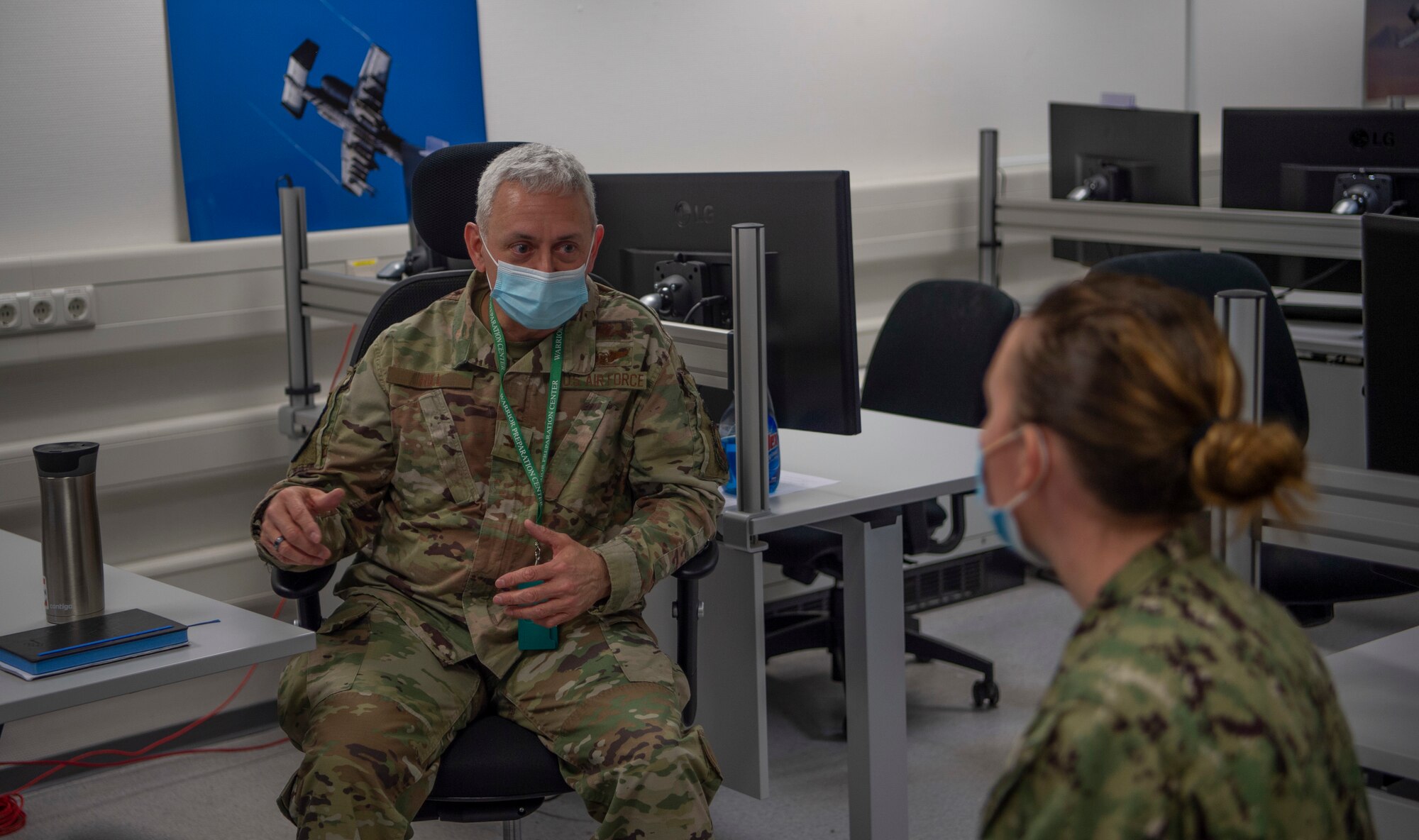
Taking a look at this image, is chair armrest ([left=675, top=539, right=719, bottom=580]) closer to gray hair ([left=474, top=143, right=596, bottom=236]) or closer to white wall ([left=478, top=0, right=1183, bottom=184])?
gray hair ([left=474, top=143, right=596, bottom=236])

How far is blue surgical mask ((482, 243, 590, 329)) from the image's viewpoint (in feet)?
6.13

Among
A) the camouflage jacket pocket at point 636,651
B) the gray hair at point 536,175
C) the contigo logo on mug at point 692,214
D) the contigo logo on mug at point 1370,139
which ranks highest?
the contigo logo on mug at point 1370,139

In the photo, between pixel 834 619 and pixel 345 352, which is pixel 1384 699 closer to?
pixel 834 619

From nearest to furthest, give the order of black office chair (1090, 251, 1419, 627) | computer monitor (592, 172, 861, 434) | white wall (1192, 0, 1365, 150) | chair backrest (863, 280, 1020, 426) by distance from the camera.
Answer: computer monitor (592, 172, 861, 434)
black office chair (1090, 251, 1419, 627)
chair backrest (863, 280, 1020, 426)
white wall (1192, 0, 1365, 150)

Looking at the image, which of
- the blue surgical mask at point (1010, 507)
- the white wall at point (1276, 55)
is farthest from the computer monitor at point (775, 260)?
the white wall at point (1276, 55)

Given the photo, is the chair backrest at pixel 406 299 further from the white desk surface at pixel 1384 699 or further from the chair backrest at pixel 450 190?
the white desk surface at pixel 1384 699

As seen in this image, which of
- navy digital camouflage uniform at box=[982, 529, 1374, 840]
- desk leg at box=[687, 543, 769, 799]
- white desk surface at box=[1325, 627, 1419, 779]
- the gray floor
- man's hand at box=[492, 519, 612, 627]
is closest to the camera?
navy digital camouflage uniform at box=[982, 529, 1374, 840]

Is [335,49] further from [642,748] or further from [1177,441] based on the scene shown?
[1177,441]

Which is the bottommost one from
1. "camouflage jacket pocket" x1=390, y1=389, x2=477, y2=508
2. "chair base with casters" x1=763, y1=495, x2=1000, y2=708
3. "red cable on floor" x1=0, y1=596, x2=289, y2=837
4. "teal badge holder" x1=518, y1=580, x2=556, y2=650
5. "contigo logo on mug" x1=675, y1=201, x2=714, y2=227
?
"red cable on floor" x1=0, y1=596, x2=289, y2=837

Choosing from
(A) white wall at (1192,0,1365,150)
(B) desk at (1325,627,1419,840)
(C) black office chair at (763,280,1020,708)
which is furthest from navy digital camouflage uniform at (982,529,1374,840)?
(A) white wall at (1192,0,1365,150)

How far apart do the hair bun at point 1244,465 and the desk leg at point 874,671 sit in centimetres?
127

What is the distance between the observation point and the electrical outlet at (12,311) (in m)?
2.66

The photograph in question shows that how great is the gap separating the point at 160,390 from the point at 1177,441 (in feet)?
8.52

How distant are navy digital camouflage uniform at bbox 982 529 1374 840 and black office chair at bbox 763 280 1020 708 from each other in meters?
1.88
